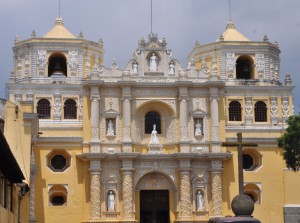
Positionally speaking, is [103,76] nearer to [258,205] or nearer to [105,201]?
[105,201]

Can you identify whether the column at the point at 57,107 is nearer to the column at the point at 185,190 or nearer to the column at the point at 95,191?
the column at the point at 95,191

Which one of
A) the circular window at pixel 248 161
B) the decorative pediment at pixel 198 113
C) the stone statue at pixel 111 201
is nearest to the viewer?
the stone statue at pixel 111 201

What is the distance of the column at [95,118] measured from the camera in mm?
46469

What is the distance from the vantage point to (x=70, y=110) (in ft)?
157

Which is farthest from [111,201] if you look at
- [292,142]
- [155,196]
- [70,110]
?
[292,142]

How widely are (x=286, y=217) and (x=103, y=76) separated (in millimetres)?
15574

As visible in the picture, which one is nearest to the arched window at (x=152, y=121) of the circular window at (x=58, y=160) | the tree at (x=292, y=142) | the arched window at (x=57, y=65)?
the circular window at (x=58, y=160)

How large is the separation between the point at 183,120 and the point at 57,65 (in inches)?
383

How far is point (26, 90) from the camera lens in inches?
1857

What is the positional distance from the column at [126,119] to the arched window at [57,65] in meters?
4.81

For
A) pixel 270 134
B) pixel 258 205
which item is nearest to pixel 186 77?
pixel 270 134

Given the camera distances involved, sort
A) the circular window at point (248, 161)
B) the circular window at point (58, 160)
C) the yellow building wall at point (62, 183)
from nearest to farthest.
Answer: the yellow building wall at point (62, 183) → the circular window at point (58, 160) → the circular window at point (248, 161)

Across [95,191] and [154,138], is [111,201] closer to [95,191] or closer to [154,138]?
[95,191]

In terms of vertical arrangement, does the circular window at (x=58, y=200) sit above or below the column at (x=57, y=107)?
below
